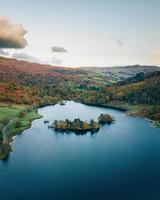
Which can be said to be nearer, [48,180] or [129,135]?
[48,180]

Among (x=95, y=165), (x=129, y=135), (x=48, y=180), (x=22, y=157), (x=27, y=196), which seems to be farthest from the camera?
(x=129, y=135)

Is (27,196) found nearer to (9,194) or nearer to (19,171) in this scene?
(9,194)

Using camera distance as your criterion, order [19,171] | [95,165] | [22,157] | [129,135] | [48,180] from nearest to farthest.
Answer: [48,180] < [19,171] < [95,165] < [22,157] < [129,135]

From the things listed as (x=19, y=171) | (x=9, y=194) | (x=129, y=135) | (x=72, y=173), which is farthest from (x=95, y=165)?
(x=129, y=135)

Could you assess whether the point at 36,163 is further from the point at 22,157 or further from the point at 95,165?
the point at 95,165

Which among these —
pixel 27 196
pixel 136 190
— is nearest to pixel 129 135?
pixel 136 190

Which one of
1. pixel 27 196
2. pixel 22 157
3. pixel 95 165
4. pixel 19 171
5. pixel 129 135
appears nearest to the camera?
pixel 27 196
